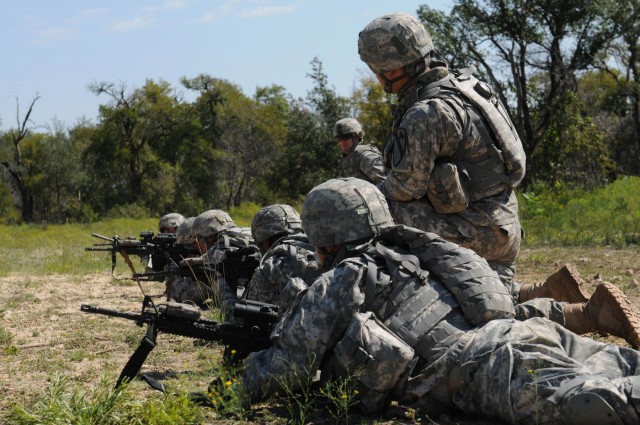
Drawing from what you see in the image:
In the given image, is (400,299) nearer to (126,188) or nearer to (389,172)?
(389,172)

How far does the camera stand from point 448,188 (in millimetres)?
5781

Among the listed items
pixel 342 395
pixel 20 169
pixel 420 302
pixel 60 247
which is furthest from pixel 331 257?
pixel 20 169

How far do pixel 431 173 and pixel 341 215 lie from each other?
1.40m

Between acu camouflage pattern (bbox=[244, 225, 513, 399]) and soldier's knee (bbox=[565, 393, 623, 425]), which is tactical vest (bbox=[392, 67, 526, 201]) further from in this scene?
soldier's knee (bbox=[565, 393, 623, 425])

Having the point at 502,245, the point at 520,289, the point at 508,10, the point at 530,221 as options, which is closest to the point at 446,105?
the point at 502,245

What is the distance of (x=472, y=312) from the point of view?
4.30 m

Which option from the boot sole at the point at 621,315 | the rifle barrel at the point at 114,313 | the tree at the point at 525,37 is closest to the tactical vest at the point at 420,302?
the rifle barrel at the point at 114,313

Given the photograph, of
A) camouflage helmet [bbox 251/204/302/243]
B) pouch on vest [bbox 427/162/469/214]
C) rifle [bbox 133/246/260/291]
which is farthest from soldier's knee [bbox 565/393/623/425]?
rifle [bbox 133/246/260/291]

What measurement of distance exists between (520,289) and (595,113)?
3121cm

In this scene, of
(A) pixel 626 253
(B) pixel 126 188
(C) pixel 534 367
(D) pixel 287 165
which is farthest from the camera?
(B) pixel 126 188

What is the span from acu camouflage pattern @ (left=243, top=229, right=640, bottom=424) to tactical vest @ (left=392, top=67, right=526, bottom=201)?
1.52 meters

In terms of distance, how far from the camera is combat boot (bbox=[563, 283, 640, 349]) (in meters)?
5.39

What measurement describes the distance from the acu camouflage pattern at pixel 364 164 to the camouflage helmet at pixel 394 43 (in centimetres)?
315

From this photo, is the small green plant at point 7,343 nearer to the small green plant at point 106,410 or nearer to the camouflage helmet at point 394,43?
the small green plant at point 106,410
